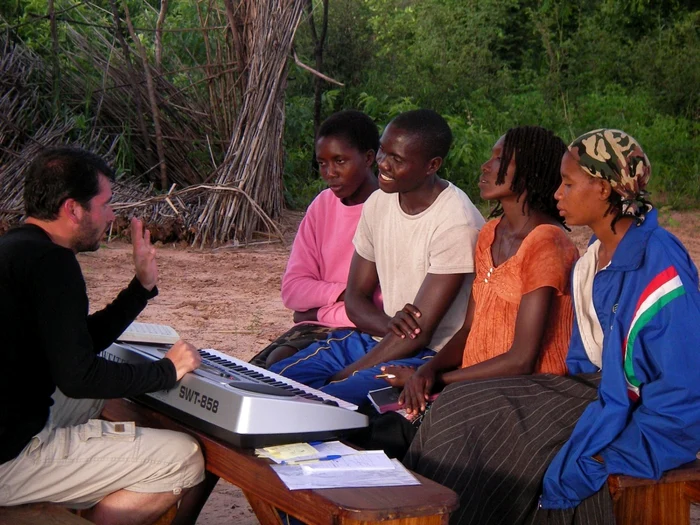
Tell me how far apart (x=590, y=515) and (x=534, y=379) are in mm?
471

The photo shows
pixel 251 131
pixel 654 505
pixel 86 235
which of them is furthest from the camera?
pixel 251 131

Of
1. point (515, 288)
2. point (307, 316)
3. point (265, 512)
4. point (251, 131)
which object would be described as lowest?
point (265, 512)

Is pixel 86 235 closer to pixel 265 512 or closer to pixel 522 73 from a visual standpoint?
pixel 265 512

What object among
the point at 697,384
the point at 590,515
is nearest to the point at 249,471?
the point at 590,515

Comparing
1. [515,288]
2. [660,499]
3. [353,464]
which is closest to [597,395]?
[660,499]

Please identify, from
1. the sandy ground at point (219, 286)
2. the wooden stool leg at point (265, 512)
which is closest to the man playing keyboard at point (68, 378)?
the wooden stool leg at point (265, 512)

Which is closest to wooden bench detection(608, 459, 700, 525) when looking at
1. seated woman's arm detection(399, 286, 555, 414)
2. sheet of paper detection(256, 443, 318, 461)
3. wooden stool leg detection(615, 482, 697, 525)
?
wooden stool leg detection(615, 482, 697, 525)

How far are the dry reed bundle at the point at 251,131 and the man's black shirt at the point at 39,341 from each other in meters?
5.78

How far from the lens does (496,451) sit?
2758mm

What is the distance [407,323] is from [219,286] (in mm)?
4129

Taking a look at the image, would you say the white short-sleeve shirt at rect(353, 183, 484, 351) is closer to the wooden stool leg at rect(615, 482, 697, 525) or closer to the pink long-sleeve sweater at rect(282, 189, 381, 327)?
the pink long-sleeve sweater at rect(282, 189, 381, 327)

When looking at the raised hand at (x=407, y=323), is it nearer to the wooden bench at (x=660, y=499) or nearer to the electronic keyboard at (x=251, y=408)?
the electronic keyboard at (x=251, y=408)

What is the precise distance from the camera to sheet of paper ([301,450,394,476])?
2266 mm

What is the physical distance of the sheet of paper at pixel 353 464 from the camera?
7.43ft
